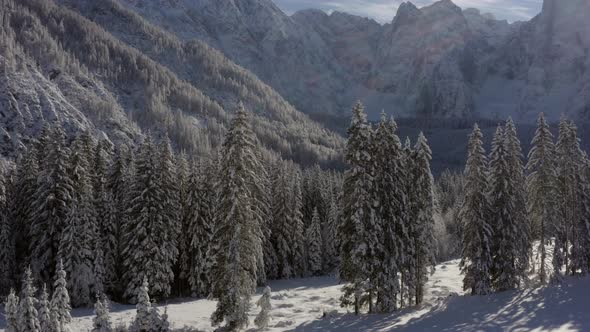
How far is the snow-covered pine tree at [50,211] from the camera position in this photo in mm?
46219

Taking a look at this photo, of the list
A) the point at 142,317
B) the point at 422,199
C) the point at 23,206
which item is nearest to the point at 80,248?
the point at 23,206

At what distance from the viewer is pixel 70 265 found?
43.6m

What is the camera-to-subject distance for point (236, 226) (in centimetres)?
3284

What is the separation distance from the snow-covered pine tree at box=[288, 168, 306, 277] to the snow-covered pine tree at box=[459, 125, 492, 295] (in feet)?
88.7

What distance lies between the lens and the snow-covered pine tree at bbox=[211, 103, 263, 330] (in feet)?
108

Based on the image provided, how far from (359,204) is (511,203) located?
46.2 ft

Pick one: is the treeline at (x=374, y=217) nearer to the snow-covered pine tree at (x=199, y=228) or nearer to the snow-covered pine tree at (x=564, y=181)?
the snow-covered pine tree at (x=564, y=181)

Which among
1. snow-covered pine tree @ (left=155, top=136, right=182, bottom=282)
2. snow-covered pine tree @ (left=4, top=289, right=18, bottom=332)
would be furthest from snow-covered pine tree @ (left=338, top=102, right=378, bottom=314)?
snow-covered pine tree @ (left=4, top=289, right=18, bottom=332)

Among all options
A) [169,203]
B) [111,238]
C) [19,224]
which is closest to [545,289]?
[169,203]

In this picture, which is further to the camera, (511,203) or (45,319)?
(511,203)

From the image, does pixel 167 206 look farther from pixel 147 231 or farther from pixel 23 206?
pixel 23 206

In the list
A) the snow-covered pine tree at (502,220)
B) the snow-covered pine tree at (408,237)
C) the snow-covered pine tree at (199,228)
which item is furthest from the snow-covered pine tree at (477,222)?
the snow-covered pine tree at (199,228)

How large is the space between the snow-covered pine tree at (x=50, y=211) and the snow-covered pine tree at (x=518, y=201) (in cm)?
3626

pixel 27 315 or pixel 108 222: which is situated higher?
pixel 108 222
